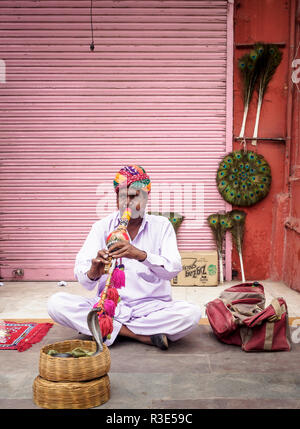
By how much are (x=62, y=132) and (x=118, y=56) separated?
1.23 metres

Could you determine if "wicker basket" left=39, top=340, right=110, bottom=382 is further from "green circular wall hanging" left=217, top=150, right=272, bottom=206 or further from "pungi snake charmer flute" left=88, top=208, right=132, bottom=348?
"green circular wall hanging" left=217, top=150, right=272, bottom=206

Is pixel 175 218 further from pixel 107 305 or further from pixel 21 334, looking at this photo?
pixel 107 305

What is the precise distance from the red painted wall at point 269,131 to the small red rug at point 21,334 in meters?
3.05

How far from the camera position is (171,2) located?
20.0ft

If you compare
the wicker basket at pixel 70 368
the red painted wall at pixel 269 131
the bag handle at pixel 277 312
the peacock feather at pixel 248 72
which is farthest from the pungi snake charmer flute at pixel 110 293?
the peacock feather at pixel 248 72

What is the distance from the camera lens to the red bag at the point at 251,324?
3475 mm

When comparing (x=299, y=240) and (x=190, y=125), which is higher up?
(x=190, y=125)

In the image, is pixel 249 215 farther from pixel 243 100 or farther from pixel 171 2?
pixel 171 2

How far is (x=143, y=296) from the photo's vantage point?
3.70m

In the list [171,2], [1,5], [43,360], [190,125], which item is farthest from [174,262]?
[1,5]

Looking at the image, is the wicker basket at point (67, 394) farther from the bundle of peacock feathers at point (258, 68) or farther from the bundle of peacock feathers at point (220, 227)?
the bundle of peacock feathers at point (258, 68)

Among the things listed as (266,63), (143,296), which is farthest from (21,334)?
(266,63)

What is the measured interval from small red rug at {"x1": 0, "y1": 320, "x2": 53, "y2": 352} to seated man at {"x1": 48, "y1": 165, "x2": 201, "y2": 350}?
306 mm
